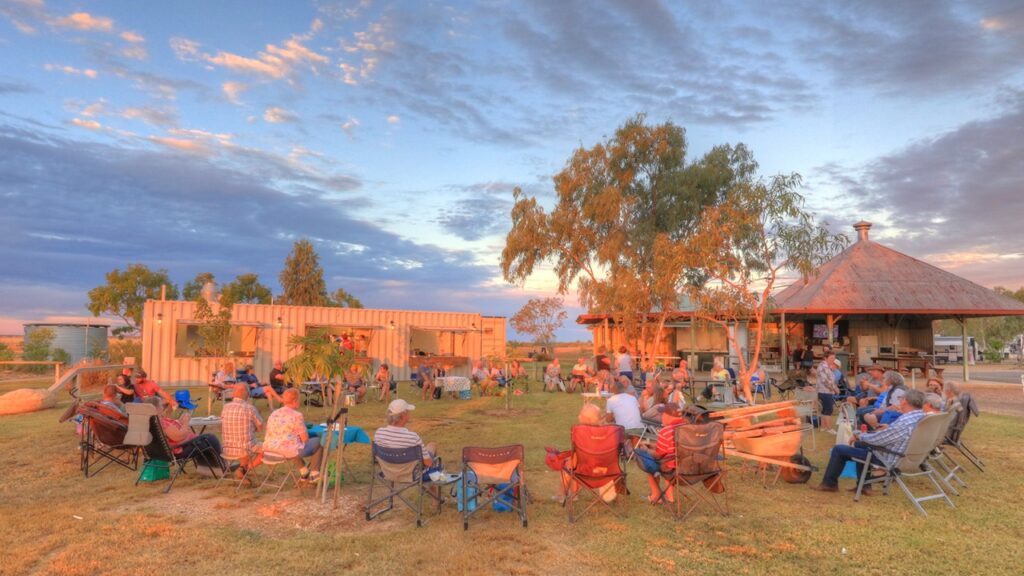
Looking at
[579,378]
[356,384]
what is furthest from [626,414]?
[579,378]

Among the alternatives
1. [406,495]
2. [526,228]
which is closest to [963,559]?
[406,495]

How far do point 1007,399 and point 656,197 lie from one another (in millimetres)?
12634

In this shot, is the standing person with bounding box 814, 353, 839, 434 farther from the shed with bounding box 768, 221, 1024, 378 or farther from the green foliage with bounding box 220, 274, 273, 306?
the green foliage with bounding box 220, 274, 273, 306

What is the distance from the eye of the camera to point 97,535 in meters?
4.38

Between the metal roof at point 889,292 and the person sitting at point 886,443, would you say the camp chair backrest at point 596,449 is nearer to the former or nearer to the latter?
the person sitting at point 886,443

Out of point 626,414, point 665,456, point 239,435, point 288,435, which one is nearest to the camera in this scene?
point 665,456

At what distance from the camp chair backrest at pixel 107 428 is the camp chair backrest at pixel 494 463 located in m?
3.84

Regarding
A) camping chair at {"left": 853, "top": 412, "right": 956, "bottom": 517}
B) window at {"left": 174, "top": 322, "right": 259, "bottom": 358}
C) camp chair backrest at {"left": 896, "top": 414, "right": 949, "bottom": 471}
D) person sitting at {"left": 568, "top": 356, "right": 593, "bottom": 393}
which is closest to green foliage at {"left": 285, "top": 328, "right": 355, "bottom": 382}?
camping chair at {"left": 853, "top": 412, "right": 956, "bottom": 517}

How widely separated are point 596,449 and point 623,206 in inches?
726

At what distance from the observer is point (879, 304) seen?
19.2 meters

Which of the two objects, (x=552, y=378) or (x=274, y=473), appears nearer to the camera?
(x=274, y=473)

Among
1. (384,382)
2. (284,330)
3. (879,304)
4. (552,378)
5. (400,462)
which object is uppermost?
(879,304)

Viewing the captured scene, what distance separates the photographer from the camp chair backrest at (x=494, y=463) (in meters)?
4.82

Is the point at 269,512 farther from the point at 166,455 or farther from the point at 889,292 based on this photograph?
the point at 889,292
